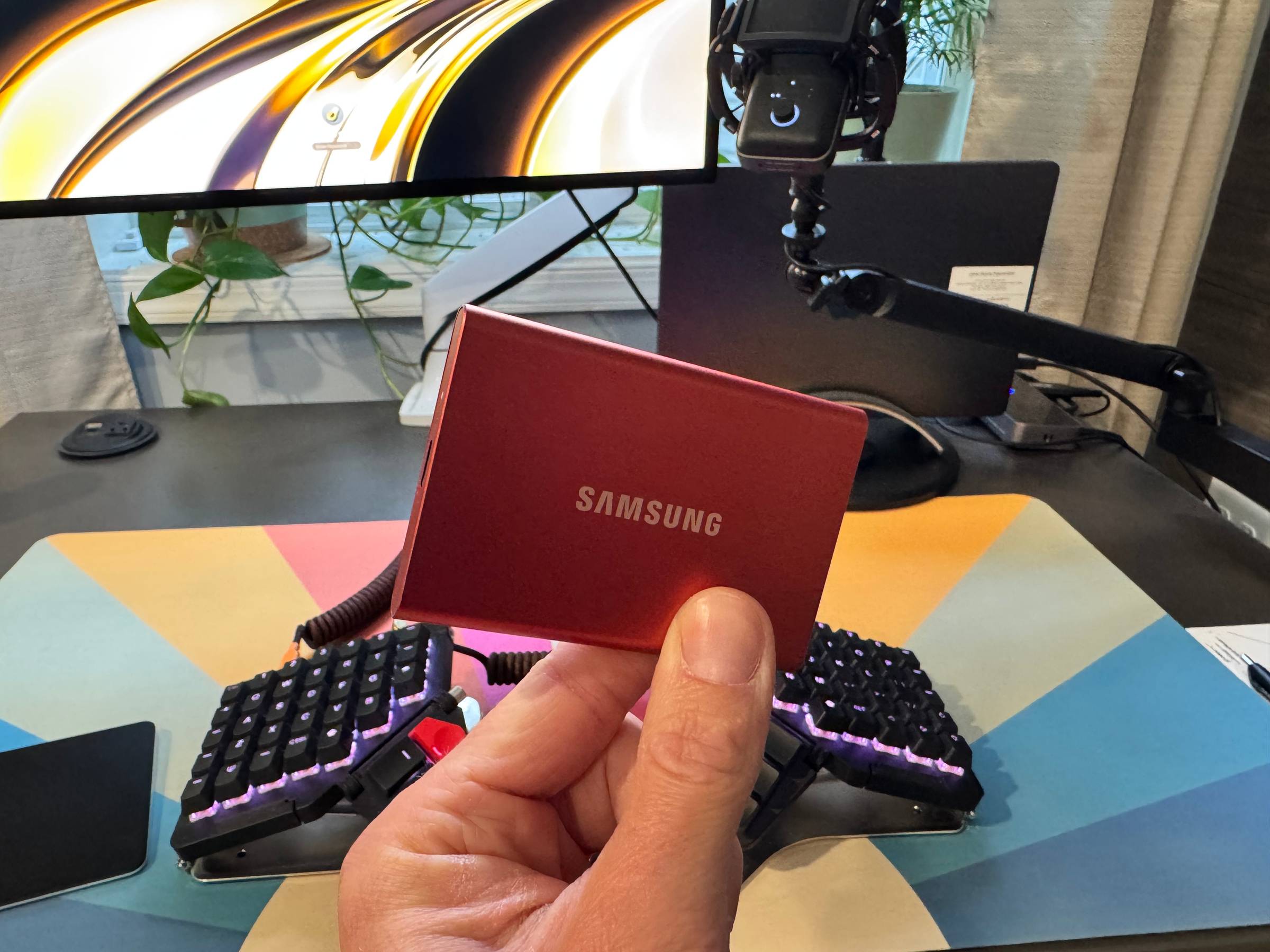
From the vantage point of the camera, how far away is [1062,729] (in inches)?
20.0

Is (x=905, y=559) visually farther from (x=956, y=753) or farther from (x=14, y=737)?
(x=14, y=737)

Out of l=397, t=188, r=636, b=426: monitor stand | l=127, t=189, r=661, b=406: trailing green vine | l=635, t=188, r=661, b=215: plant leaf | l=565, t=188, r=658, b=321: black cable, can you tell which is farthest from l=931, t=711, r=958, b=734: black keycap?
l=635, t=188, r=661, b=215: plant leaf

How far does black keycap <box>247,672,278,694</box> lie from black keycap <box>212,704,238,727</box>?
15 millimetres

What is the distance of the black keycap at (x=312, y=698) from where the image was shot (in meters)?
0.47

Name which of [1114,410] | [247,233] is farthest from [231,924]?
[1114,410]

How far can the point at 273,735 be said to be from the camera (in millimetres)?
450

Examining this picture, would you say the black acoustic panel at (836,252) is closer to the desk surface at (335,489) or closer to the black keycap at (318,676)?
the desk surface at (335,489)

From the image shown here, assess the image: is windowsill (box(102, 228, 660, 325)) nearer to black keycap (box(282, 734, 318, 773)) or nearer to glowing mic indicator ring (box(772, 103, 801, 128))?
glowing mic indicator ring (box(772, 103, 801, 128))

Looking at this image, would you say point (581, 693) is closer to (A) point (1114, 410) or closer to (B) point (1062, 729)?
(B) point (1062, 729)

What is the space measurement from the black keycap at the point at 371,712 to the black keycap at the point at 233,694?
0.26ft

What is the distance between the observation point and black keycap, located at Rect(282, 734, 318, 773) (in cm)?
44

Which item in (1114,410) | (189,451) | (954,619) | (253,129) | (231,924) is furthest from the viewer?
(1114,410)

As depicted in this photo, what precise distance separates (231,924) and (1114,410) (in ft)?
3.43

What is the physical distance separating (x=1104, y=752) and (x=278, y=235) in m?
1.04
